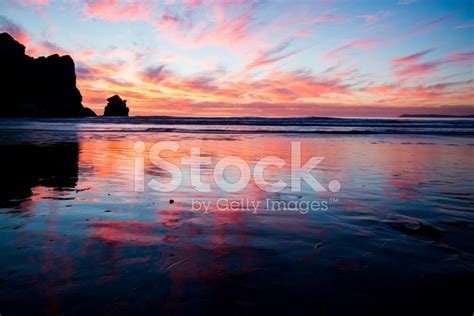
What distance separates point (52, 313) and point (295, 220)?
358 centimetres

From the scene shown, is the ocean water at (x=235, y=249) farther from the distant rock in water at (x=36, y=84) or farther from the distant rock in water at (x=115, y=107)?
the distant rock in water at (x=115, y=107)

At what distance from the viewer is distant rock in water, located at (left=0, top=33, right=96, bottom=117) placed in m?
90.3

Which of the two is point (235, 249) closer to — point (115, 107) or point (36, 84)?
point (115, 107)

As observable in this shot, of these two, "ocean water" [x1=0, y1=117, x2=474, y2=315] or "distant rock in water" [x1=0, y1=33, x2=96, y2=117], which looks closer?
"ocean water" [x1=0, y1=117, x2=474, y2=315]

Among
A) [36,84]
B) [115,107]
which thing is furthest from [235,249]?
[36,84]

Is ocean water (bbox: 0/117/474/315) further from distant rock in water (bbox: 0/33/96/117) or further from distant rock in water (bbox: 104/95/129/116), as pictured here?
distant rock in water (bbox: 104/95/129/116)


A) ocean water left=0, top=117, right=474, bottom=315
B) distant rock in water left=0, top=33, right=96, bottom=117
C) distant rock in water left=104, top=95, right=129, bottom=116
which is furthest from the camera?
distant rock in water left=104, top=95, right=129, bottom=116

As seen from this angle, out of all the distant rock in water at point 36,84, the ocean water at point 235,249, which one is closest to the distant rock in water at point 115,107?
the distant rock in water at point 36,84

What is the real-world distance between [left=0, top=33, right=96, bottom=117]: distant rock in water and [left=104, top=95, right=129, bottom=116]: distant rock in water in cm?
954

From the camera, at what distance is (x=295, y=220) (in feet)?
16.5

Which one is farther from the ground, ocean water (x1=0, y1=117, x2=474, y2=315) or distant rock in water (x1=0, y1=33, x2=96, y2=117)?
distant rock in water (x1=0, y1=33, x2=96, y2=117)

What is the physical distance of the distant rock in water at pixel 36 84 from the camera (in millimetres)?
90325

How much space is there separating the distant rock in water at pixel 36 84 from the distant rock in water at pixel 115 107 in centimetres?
954

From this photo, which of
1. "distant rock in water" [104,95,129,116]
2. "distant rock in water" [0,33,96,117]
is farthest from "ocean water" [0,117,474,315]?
"distant rock in water" [104,95,129,116]
